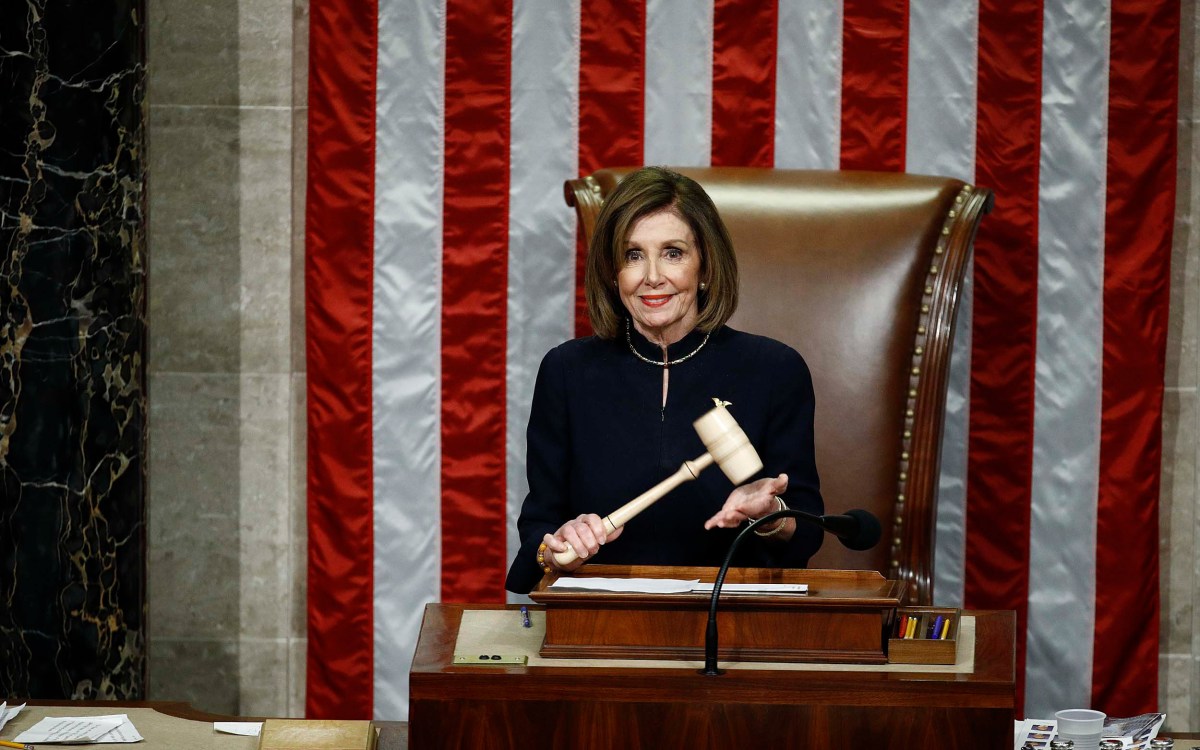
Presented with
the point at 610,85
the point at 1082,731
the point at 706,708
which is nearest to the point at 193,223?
the point at 610,85

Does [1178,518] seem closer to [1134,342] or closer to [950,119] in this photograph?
[1134,342]

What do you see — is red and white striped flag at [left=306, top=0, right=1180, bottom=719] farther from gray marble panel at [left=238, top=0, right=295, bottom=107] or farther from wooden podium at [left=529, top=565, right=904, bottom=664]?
wooden podium at [left=529, top=565, right=904, bottom=664]

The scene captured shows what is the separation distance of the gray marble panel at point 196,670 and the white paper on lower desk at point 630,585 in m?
2.23

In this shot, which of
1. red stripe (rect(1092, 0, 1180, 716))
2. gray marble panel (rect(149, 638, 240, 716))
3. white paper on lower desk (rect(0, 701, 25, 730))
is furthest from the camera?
gray marble panel (rect(149, 638, 240, 716))

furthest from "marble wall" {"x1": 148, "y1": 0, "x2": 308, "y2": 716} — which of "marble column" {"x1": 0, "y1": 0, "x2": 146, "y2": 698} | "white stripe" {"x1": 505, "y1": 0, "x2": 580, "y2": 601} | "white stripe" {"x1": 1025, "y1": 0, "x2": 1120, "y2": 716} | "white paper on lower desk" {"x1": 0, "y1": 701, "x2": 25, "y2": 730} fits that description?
"white stripe" {"x1": 1025, "y1": 0, "x2": 1120, "y2": 716}

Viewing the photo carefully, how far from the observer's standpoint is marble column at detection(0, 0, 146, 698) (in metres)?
3.53

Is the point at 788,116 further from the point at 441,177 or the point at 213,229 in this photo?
the point at 213,229

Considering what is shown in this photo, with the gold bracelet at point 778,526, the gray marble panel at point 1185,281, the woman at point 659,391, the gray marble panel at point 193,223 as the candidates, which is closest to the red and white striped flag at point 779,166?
the gray marble panel at point 1185,281

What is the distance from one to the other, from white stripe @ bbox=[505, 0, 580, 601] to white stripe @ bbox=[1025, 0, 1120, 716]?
4.26ft

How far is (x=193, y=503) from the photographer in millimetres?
3951

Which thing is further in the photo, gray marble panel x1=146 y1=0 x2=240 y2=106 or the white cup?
gray marble panel x1=146 y1=0 x2=240 y2=106

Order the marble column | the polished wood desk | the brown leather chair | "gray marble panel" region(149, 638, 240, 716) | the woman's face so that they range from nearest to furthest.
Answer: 1. the polished wood desk
2. the woman's face
3. the brown leather chair
4. the marble column
5. "gray marble panel" region(149, 638, 240, 716)

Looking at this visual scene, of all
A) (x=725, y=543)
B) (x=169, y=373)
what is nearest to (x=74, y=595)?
(x=169, y=373)

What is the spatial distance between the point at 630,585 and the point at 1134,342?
229 centimetres
